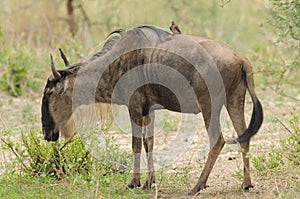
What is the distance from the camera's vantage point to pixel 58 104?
20.3 ft

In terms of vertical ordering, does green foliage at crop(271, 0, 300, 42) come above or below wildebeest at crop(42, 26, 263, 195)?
above

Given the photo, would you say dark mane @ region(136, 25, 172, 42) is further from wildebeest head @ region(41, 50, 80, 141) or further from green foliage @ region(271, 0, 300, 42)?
green foliage @ region(271, 0, 300, 42)

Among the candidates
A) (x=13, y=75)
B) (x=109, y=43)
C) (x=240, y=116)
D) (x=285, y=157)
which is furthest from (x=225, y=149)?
(x=13, y=75)

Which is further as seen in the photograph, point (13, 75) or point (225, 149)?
point (13, 75)

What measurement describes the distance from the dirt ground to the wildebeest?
A: 240 millimetres

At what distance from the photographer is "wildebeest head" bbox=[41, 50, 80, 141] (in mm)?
6129

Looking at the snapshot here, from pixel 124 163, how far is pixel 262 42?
7.56 meters

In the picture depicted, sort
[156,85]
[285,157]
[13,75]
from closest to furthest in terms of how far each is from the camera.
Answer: [156,85] → [285,157] → [13,75]

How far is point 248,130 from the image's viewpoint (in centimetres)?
550

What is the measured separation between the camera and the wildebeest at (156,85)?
554cm

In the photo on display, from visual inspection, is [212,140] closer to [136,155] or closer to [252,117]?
[252,117]

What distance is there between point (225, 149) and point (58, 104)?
246 cm

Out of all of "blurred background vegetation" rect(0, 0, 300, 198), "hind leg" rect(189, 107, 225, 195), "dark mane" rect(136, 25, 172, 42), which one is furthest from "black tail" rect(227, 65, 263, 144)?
"dark mane" rect(136, 25, 172, 42)

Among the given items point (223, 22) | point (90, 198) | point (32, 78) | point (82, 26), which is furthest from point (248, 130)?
point (223, 22)
